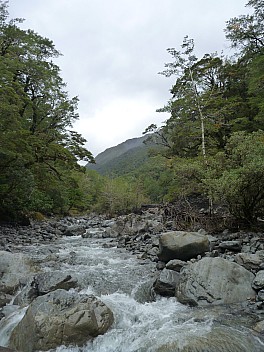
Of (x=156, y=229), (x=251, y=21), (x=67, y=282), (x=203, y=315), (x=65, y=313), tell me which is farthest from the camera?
(x=251, y=21)

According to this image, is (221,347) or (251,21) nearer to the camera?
(221,347)

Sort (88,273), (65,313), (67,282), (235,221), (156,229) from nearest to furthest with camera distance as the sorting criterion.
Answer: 1. (65,313)
2. (67,282)
3. (88,273)
4. (235,221)
5. (156,229)

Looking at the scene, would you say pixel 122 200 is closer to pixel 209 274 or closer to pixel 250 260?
pixel 250 260

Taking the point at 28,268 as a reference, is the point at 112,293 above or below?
below

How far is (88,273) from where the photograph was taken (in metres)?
8.66

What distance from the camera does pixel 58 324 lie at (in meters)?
4.88

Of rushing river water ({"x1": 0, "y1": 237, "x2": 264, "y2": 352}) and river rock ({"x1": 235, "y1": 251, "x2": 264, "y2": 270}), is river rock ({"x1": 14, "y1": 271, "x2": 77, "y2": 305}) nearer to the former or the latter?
rushing river water ({"x1": 0, "y1": 237, "x2": 264, "y2": 352})

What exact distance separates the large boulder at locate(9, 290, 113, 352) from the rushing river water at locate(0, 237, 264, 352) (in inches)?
6.5

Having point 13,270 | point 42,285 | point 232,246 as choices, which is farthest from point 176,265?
point 13,270

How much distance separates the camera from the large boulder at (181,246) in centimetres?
851

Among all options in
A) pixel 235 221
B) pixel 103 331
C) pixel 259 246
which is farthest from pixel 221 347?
pixel 235 221

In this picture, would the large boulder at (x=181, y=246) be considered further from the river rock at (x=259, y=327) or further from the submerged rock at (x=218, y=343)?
the submerged rock at (x=218, y=343)

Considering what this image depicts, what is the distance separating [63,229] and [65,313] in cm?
1442

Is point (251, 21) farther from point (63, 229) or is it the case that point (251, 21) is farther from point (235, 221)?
point (63, 229)
